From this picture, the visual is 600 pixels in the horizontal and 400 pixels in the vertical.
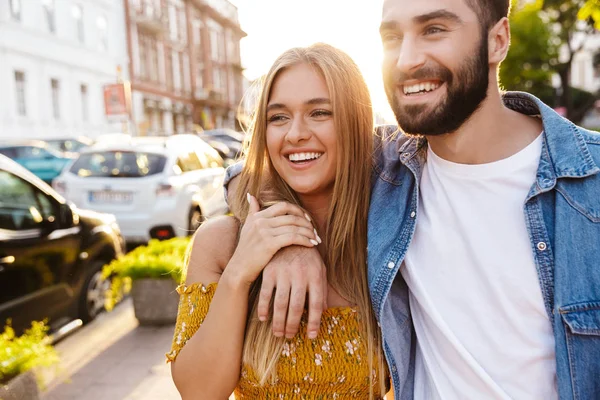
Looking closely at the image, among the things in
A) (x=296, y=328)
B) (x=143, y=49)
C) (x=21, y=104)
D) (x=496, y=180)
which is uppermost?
(x=143, y=49)

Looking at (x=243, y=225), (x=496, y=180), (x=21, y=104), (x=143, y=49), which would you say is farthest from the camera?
(x=143, y=49)

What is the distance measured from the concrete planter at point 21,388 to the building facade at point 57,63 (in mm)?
20294

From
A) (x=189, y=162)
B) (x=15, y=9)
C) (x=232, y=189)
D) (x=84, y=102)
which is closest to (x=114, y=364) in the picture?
(x=232, y=189)

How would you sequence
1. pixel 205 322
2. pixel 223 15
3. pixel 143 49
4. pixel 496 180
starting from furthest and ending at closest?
pixel 223 15 → pixel 143 49 → pixel 205 322 → pixel 496 180

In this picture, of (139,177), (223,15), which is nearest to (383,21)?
(139,177)

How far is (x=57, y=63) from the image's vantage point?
24.8m

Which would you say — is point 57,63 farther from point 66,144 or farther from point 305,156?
point 305,156

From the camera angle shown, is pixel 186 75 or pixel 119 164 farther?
pixel 186 75

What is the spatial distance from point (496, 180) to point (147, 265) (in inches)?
167

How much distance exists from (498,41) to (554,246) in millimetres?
802

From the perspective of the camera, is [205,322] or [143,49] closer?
[205,322]

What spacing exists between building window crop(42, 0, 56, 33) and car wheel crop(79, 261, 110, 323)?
21997mm

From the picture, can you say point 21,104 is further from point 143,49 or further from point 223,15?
point 223,15

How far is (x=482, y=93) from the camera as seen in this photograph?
6.51 ft
